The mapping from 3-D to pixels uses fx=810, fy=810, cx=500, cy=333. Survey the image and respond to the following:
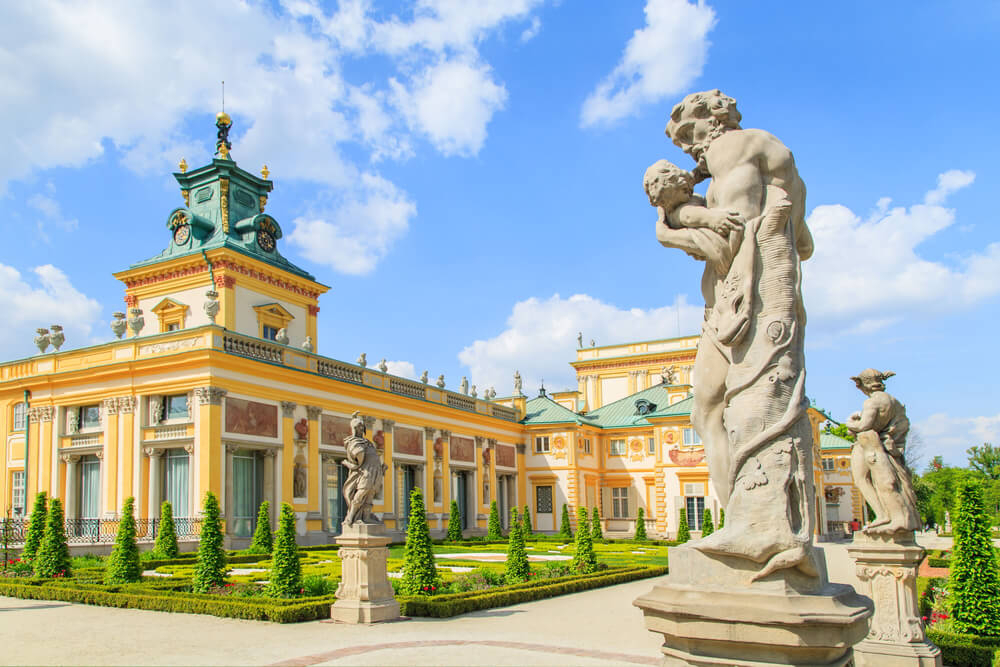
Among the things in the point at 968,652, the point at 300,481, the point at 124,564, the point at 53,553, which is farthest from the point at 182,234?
the point at 968,652

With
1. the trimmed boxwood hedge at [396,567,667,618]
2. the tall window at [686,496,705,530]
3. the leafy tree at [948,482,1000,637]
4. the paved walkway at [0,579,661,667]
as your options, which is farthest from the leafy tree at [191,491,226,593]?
the tall window at [686,496,705,530]

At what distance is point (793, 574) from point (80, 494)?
32.5m

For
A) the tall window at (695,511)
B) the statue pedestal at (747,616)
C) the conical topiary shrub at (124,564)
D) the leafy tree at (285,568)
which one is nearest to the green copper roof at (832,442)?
the tall window at (695,511)

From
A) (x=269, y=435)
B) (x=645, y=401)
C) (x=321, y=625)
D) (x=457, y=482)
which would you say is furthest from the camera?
(x=645, y=401)

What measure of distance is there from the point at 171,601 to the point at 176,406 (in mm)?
16256

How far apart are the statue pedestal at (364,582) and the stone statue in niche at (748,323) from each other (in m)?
9.35

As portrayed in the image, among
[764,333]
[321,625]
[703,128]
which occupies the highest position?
[703,128]

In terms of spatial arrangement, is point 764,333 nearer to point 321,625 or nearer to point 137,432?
point 321,625

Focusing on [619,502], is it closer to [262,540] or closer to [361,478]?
[262,540]

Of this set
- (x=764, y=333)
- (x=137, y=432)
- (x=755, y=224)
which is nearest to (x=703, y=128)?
(x=755, y=224)

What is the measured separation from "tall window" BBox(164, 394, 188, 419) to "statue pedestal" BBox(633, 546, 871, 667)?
90.4 ft

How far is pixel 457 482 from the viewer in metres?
43.7

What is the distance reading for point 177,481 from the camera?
94.8ft

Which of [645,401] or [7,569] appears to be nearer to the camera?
[7,569]
